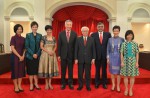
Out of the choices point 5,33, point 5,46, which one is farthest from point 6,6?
point 5,46

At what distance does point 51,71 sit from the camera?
4.43 m

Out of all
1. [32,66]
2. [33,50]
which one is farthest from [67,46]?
[32,66]

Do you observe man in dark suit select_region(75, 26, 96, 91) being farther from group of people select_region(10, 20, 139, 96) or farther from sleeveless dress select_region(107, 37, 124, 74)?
sleeveless dress select_region(107, 37, 124, 74)

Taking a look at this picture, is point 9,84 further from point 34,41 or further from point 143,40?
point 143,40

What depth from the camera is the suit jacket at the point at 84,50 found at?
4430 mm

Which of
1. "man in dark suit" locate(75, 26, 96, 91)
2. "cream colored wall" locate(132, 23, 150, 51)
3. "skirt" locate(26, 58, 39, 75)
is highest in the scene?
"cream colored wall" locate(132, 23, 150, 51)

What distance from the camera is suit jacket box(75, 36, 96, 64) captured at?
174 inches

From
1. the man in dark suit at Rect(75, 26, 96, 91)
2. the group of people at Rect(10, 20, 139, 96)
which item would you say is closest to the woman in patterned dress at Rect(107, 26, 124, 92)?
the group of people at Rect(10, 20, 139, 96)

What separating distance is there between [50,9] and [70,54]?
4.67 meters

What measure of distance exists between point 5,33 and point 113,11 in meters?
5.01

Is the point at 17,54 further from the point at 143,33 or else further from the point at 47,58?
the point at 143,33

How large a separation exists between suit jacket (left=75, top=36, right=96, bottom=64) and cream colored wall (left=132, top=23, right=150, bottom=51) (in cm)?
615

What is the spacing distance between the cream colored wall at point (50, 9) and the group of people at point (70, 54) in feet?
13.5

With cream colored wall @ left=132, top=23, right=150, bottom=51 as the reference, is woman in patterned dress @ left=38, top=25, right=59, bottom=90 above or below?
below
